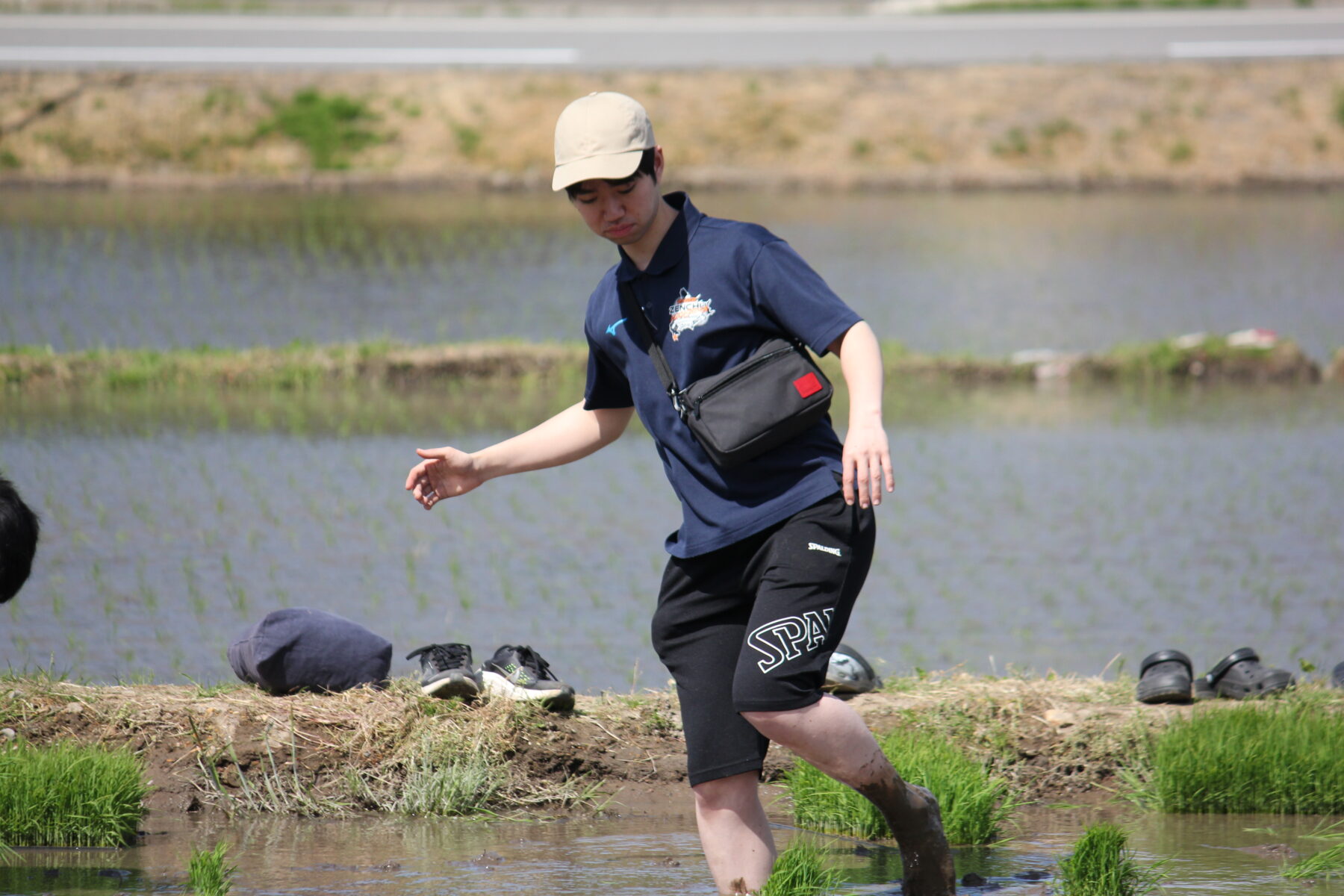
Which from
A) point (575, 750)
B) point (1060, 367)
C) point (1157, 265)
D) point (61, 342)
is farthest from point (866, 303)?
point (575, 750)

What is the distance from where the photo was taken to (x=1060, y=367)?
12.5 meters

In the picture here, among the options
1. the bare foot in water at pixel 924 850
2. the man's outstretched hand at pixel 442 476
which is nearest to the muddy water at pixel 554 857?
the bare foot in water at pixel 924 850

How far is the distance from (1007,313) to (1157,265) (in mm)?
3171

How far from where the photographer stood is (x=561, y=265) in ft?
53.1

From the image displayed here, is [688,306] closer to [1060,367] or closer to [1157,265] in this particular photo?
[1060,367]

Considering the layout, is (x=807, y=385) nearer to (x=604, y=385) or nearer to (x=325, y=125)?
(x=604, y=385)

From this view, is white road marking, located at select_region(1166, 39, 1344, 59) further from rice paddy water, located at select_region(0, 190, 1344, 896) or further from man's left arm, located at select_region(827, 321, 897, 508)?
man's left arm, located at select_region(827, 321, 897, 508)

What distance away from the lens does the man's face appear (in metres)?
3.59

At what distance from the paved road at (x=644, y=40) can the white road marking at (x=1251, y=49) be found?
33 millimetres

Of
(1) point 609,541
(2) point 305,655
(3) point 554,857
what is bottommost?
(3) point 554,857

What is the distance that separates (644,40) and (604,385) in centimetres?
2041

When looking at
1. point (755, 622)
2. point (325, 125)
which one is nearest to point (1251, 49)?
point (325, 125)

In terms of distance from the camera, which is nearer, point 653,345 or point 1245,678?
point 653,345

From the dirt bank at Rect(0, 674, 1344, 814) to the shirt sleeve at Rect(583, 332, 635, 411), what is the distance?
1.25m
